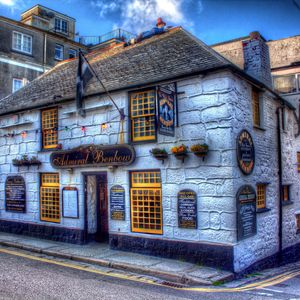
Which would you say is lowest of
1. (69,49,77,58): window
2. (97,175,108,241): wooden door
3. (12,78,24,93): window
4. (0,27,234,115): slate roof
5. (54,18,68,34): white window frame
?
(97,175,108,241): wooden door

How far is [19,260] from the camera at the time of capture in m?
10.5

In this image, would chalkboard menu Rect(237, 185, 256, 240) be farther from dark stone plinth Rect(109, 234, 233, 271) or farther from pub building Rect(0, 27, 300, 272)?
dark stone plinth Rect(109, 234, 233, 271)

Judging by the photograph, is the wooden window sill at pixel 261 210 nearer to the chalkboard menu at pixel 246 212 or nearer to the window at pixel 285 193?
the chalkboard menu at pixel 246 212

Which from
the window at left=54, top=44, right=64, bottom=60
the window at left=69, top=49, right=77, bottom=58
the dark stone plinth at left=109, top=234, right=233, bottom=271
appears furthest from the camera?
the window at left=69, top=49, right=77, bottom=58

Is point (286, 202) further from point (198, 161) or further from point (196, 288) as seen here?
point (196, 288)

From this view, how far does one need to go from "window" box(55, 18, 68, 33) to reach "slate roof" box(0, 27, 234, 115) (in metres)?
17.9

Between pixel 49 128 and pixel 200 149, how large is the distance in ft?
22.9

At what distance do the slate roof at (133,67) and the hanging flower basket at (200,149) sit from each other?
7.38 ft

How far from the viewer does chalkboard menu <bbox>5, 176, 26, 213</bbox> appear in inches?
587

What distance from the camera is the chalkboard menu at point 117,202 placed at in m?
11.8

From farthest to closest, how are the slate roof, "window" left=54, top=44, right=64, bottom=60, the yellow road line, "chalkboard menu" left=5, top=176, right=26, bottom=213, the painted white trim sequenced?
"window" left=54, top=44, right=64, bottom=60
the painted white trim
"chalkboard menu" left=5, top=176, right=26, bottom=213
the slate roof
the yellow road line

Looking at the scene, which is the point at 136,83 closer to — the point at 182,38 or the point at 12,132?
the point at 182,38

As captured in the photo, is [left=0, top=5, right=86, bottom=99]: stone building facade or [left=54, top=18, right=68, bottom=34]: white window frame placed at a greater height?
[left=54, top=18, right=68, bottom=34]: white window frame

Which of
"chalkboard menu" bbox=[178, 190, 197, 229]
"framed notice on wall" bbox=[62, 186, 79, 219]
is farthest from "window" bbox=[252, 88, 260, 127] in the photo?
"framed notice on wall" bbox=[62, 186, 79, 219]
